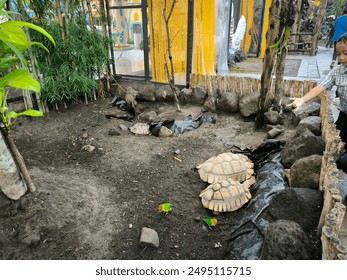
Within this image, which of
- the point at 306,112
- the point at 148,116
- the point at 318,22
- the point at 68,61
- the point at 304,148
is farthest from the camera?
the point at 318,22

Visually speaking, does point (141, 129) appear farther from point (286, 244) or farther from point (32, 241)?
point (286, 244)

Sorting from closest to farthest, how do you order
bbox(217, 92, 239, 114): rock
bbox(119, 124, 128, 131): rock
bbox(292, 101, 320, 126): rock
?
bbox(292, 101, 320, 126): rock, bbox(119, 124, 128, 131): rock, bbox(217, 92, 239, 114): rock

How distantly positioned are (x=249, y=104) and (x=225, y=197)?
9.80ft

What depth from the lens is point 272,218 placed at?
2.41m

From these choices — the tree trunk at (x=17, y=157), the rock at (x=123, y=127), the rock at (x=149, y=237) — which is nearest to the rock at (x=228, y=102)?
the rock at (x=123, y=127)

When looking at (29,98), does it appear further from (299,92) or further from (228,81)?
(299,92)

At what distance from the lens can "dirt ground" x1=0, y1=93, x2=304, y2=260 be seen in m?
2.29

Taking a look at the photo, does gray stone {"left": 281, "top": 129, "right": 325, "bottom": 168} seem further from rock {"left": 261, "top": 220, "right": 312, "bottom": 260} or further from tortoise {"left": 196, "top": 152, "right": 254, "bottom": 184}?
rock {"left": 261, "top": 220, "right": 312, "bottom": 260}

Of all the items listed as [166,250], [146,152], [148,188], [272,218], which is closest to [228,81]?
[146,152]

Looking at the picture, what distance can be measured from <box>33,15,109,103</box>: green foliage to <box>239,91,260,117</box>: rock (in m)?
3.45

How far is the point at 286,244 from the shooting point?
1.74 meters

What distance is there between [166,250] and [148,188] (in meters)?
1.04

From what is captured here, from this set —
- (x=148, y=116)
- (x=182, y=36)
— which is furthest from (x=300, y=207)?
(x=182, y=36)

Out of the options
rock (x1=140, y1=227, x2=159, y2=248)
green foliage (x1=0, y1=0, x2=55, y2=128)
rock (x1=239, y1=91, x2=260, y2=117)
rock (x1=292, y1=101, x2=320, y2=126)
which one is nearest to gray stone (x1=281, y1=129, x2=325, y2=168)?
rock (x1=292, y1=101, x2=320, y2=126)
